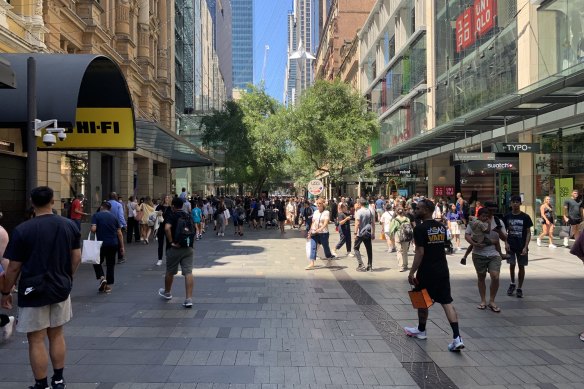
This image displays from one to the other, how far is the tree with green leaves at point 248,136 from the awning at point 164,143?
4005mm

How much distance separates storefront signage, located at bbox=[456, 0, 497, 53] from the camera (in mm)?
22242

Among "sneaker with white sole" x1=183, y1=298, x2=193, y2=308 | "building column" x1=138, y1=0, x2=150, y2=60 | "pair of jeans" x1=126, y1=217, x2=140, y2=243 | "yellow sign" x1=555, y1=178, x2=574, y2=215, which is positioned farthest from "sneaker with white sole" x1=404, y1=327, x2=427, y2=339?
"building column" x1=138, y1=0, x2=150, y2=60

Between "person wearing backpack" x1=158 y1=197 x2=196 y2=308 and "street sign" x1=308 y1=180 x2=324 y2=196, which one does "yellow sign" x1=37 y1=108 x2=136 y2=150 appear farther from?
"street sign" x1=308 y1=180 x2=324 y2=196

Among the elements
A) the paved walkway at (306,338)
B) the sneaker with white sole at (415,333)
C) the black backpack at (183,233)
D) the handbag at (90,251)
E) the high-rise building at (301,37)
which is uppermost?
the high-rise building at (301,37)

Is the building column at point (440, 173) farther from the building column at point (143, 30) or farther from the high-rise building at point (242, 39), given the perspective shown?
the high-rise building at point (242, 39)

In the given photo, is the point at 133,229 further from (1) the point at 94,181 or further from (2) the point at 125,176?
(2) the point at 125,176

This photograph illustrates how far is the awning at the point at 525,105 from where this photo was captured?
1320cm

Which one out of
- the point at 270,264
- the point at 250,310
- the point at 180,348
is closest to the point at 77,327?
the point at 180,348

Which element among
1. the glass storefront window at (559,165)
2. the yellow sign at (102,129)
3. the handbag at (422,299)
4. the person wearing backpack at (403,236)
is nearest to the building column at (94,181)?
the yellow sign at (102,129)

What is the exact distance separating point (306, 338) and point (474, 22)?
21839 millimetres

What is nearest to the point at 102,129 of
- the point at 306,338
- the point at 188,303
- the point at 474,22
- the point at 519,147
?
the point at 188,303

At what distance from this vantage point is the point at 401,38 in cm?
3909

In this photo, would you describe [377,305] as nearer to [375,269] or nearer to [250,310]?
Answer: [250,310]

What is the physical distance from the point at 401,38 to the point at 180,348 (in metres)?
37.4
